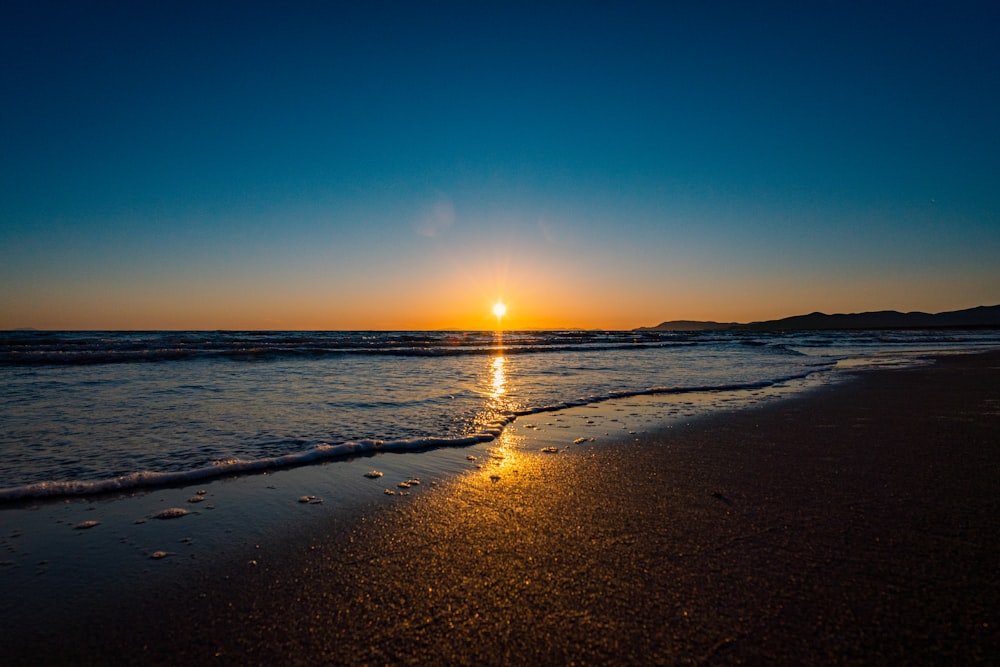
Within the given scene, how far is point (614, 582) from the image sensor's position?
2.86 m

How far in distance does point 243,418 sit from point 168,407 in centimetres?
222

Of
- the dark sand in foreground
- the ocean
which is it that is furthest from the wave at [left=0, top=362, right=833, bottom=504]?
the dark sand in foreground

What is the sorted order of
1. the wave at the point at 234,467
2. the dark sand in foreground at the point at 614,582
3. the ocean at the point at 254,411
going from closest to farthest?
the dark sand in foreground at the point at 614,582 < the wave at the point at 234,467 < the ocean at the point at 254,411

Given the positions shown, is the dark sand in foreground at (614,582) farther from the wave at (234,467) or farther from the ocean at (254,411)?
the ocean at (254,411)

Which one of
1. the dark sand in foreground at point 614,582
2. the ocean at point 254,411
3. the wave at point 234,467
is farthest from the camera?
the ocean at point 254,411

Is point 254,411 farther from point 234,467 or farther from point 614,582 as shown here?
point 614,582

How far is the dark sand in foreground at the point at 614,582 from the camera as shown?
7.63 feet

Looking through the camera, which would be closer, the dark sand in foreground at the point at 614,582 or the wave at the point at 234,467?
the dark sand in foreground at the point at 614,582

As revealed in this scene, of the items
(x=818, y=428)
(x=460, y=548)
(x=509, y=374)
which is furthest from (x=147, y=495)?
(x=509, y=374)

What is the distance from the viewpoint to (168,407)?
30.4 ft

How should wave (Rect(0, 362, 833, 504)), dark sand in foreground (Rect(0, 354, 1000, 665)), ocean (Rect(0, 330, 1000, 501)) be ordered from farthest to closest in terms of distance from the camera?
ocean (Rect(0, 330, 1000, 501)) → wave (Rect(0, 362, 833, 504)) → dark sand in foreground (Rect(0, 354, 1000, 665))

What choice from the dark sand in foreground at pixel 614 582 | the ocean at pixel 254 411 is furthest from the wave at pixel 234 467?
the dark sand in foreground at pixel 614 582

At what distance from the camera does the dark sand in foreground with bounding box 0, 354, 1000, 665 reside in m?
2.33

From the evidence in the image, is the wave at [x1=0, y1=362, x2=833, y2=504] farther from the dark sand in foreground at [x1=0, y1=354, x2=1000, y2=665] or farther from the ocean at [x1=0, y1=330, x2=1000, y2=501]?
the dark sand in foreground at [x1=0, y1=354, x2=1000, y2=665]
